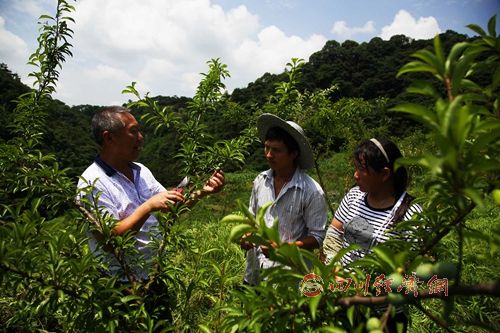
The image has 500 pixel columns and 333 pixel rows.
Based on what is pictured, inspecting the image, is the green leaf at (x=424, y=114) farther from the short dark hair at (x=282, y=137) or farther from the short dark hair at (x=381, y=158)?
the short dark hair at (x=282, y=137)

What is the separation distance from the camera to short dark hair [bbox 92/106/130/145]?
1.92 metres

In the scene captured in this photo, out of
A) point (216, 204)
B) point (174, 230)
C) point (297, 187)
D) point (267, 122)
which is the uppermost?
point (267, 122)

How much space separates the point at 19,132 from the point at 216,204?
19490 mm

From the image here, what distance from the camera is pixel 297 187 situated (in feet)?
7.22

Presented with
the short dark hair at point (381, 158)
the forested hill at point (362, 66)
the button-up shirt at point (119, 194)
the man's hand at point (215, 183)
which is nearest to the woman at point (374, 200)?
the short dark hair at point (381, 158)

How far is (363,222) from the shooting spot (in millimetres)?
2016

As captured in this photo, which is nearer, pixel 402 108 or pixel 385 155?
pixel 402 108

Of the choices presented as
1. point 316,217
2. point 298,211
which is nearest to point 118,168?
point 298,211

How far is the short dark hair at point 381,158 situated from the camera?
6.44 ft

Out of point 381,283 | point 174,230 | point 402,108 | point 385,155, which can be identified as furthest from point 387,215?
point 402,108

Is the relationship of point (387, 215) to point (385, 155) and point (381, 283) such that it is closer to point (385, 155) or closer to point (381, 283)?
point (385, 155)

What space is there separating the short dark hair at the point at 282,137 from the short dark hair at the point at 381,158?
0.43 meters

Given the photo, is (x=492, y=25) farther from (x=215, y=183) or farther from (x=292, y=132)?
(x=292, y=132)

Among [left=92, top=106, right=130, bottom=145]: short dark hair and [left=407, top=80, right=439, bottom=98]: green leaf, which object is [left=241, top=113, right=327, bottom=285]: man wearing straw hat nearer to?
[left=92, top=106, right=130, bottom=145]: short dark hair
